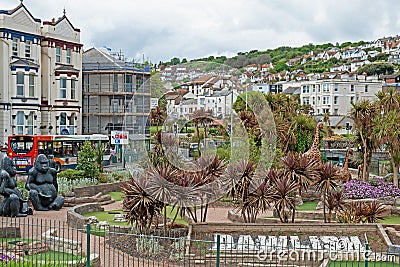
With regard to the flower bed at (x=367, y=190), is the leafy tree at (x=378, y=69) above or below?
above

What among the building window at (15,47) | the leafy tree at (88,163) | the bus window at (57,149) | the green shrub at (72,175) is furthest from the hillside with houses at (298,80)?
the building window at (15,47)

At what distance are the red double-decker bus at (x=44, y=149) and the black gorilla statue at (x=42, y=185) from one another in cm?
1062

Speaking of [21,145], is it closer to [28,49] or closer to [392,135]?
[28,49]

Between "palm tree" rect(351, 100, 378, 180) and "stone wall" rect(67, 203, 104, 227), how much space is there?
1348 cm

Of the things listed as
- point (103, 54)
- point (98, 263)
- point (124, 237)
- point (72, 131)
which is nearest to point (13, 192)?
point (124, 237)

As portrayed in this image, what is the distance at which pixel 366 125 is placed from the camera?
93.2 feet

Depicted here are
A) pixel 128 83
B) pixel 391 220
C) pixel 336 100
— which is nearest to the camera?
pixel 391 220

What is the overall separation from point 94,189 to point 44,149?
29.3ft

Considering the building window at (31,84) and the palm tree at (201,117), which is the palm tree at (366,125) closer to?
the palm tree at (201,117)

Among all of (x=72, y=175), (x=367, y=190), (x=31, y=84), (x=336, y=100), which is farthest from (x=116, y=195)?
Answer: (x=336, y=100)

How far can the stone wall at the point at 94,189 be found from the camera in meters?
24.8

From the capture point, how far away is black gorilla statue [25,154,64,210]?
832 inches

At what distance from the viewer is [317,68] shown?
14362 cm

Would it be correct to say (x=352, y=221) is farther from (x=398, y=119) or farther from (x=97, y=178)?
(x=97, y=178)
